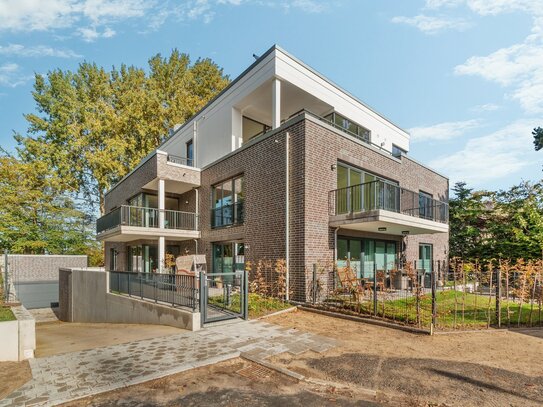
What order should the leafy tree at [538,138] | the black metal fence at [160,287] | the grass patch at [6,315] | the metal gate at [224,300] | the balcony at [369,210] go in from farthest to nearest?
the leafy tree at [538,138], the balcony at [369,210], the black metal fence at [160,287], the metal gate at [224,300], the grass patch at [6,315]

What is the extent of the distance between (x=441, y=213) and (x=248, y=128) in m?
10.8

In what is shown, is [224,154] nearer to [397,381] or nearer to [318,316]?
[318,316]

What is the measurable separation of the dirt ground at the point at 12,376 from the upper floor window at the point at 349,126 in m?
13.8

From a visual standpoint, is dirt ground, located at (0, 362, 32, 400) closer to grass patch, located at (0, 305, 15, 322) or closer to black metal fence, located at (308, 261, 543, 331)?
grass patch, located at (0, 305, 15, 322)

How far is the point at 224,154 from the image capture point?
1580 centimetres

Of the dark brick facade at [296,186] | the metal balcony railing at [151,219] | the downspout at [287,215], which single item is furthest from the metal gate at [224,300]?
the metal balcony railing at [151,219]

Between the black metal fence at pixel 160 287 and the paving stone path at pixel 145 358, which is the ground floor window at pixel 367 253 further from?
the black metal fence at pixel 160 287

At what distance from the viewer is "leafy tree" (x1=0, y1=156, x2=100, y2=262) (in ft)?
85.7

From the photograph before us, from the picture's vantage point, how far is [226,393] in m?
4.34

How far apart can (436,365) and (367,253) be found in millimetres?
8817

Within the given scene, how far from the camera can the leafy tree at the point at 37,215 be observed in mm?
26125

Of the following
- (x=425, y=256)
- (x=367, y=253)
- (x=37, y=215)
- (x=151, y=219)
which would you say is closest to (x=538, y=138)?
(x=425, y=256)

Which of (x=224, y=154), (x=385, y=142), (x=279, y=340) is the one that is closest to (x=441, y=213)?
(x=385, y=142)

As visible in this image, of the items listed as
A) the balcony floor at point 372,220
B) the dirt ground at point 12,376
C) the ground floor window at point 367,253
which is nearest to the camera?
the dirt ground at point 12,376
